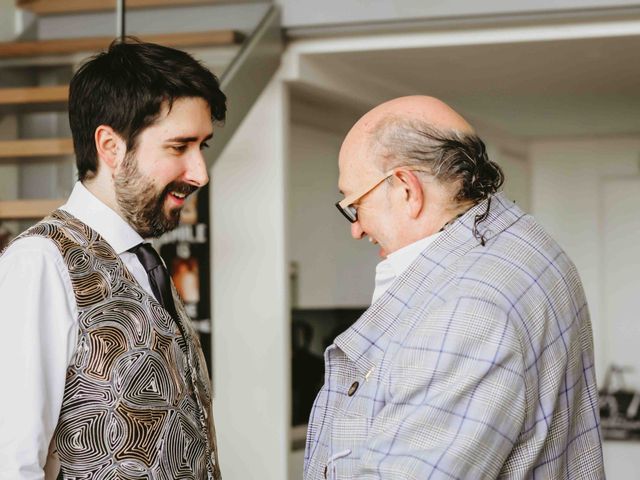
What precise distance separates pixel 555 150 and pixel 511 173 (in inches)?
14.1

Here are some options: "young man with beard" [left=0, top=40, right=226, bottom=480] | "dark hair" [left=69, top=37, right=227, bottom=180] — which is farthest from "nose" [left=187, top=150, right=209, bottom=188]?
"dark hair" [left=69, top=37, right=227, bottom=180]

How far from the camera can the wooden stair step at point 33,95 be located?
108 inches

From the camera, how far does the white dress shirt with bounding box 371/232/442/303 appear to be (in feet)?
4.75

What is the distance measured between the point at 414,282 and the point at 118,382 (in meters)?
0.51

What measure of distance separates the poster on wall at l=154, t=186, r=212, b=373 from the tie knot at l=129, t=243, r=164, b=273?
2.26 metres

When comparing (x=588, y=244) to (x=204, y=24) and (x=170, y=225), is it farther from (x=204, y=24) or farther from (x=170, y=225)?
(x=170, y=225)

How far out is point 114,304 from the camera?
61.4 inches

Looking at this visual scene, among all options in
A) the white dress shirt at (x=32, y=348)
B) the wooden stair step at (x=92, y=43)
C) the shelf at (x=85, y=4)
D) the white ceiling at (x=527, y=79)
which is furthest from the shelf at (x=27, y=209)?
the white ceiling at (x=527, y=79)

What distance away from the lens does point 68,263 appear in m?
1.53

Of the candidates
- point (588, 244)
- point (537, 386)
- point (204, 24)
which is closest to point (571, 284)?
point (537, 386)

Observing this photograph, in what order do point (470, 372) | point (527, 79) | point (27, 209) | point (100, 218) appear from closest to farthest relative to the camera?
point (470, 372)
point (100, 218)
point (27, 209)
point (527, 79)

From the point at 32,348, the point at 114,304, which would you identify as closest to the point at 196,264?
the point at 114,304

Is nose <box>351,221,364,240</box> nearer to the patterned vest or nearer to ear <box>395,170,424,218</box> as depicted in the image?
ear <box>395,170,424,218</box>

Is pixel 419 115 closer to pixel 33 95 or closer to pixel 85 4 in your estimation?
pixel 33 95
